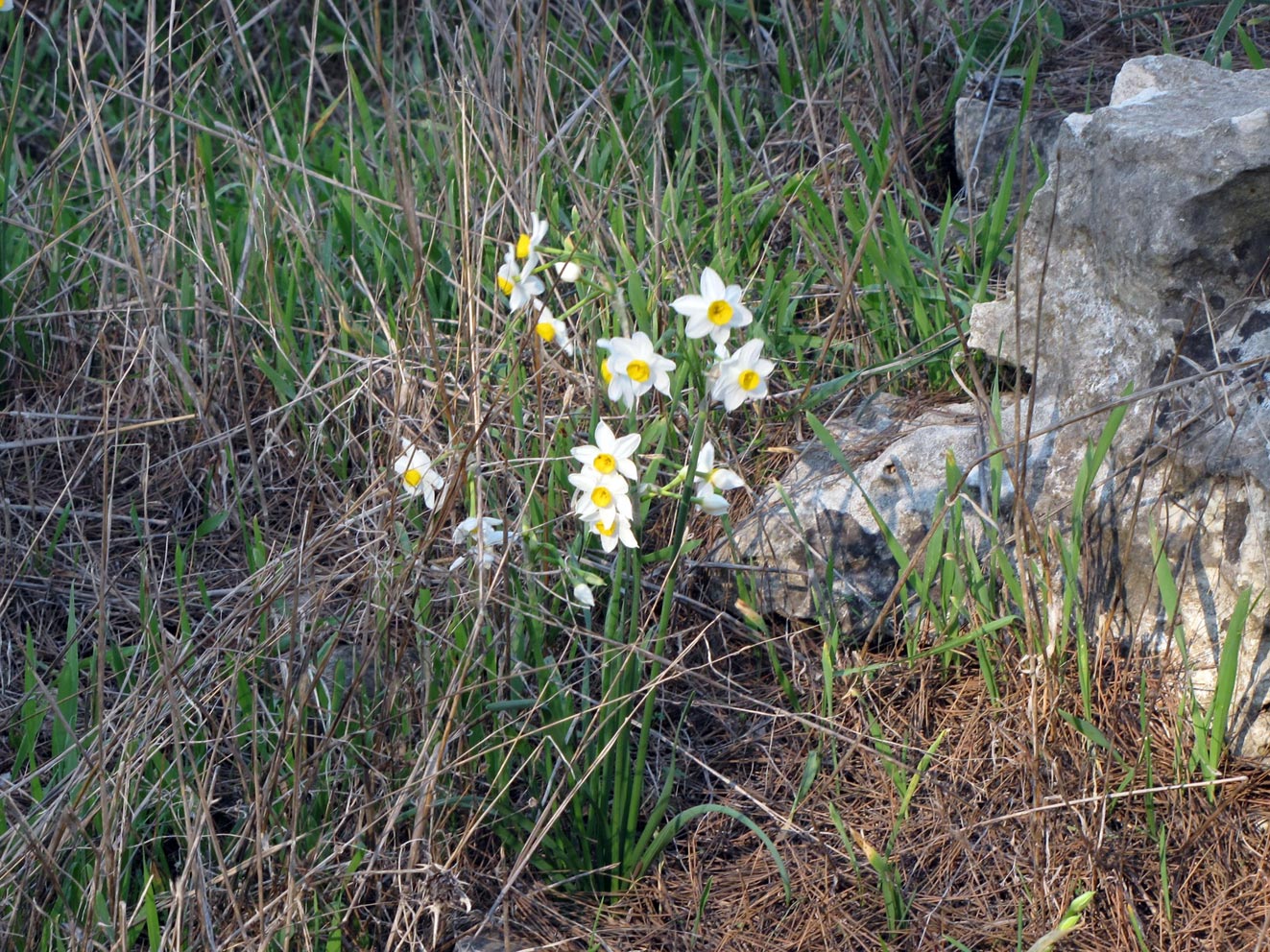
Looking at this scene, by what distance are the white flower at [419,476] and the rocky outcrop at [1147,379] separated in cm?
52

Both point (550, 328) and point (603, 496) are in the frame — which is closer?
point (603, 496)

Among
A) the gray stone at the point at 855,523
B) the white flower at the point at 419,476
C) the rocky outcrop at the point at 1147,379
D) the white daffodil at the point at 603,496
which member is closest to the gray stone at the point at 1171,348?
the rocky outcrop at the point at 1147,379

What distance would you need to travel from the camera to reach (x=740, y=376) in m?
1.52

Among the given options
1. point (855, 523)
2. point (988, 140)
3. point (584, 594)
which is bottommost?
point (855, 523)

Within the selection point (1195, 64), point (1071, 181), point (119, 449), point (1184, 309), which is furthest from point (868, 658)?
point (119, 449)

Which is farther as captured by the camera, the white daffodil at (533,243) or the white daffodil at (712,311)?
the white daffodil at (533,243)

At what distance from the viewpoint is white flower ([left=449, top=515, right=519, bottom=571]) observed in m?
1.54

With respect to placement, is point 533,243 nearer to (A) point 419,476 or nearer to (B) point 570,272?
(B) point 570,272

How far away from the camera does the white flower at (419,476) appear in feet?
5.39

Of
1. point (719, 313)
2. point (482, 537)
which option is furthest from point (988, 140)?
point (482, 537)

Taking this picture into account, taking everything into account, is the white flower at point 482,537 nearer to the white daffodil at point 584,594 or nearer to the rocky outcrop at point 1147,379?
the white daffodil at point 584,594

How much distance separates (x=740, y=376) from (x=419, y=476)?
0.48 meters

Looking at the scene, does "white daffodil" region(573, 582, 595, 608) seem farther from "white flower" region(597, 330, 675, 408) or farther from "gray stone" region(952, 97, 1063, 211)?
"gray stone" region(952, 97, 1063, 211)

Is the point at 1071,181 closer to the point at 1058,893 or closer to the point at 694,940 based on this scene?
the point at 1058,893
